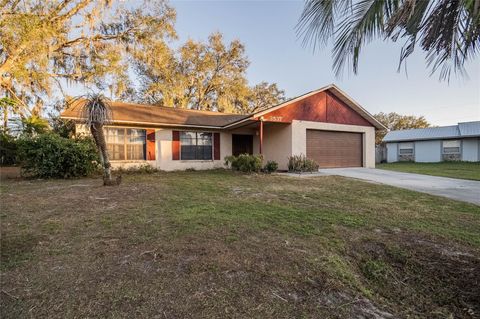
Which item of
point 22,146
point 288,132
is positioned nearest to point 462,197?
point 288,132

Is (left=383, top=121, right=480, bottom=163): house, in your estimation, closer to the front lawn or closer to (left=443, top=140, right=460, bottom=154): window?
(left=443, top=140, right=460, bottom=154): window

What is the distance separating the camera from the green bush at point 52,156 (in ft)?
32.5

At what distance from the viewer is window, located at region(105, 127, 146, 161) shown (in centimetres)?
1308

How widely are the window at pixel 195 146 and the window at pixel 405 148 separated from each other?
72.5ft

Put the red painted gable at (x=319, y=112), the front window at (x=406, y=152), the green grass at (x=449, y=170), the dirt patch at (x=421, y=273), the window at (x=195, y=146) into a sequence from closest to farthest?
the dirt patch at (x=421, y=273)
the green grass at (x=449, y=170)
the red painted gable at (x=319, y=112)
the window at (x=195, y=146)
the front window at (x=406, y=152)

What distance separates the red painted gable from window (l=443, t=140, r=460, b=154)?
13001 millimetres

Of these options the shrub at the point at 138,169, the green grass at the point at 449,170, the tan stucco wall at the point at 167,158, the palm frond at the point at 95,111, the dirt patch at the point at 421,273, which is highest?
the palm frond at the point at 95,111

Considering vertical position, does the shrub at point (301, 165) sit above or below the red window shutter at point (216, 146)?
below

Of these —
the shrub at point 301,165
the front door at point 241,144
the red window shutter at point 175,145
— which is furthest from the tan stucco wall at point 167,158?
the shrub at point 301,165

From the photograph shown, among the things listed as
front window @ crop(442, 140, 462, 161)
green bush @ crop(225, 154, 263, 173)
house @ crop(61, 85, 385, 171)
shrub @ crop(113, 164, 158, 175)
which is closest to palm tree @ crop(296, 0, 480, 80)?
green bush @ crop(225, 154, 263, 173)

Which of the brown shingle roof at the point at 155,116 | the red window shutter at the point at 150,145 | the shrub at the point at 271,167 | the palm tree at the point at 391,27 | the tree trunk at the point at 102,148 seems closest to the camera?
the palm tree at the point at 391,27

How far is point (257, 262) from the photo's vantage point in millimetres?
2975

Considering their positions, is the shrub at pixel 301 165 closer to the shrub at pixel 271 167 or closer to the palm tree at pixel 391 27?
the shrub at pixel 271 167

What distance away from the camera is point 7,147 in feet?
48.0
